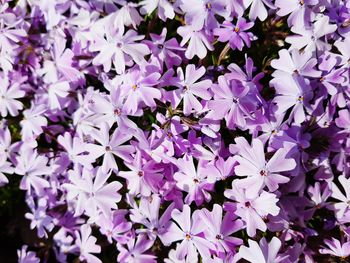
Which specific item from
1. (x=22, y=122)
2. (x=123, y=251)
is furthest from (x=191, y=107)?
(x=22, y=122)

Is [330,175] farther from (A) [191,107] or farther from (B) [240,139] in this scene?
(A) [191,107]

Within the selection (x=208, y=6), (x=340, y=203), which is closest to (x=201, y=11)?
(x=208, y=6)

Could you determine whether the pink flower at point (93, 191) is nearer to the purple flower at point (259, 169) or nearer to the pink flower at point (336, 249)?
the purple flower at point (259, 169)

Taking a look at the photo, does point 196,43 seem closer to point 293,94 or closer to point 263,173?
point 293,94

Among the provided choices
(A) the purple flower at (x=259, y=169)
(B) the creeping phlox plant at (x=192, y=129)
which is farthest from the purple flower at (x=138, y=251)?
(A) the purple flower at (x=259, y=169)

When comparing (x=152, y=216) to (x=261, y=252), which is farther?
(x=152, y=216)

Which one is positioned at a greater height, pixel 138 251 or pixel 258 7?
pixel 258 7

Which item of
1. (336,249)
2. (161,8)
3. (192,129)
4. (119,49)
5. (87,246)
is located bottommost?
(87,246)

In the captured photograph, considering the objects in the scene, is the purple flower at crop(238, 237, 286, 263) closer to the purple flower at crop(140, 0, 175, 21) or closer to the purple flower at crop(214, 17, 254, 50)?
the purple flower at crop(214, 17, 254, 50)

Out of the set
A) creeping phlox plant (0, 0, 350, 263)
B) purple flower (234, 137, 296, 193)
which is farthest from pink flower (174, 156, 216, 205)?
purple flower (234, 137, 296, 193)
